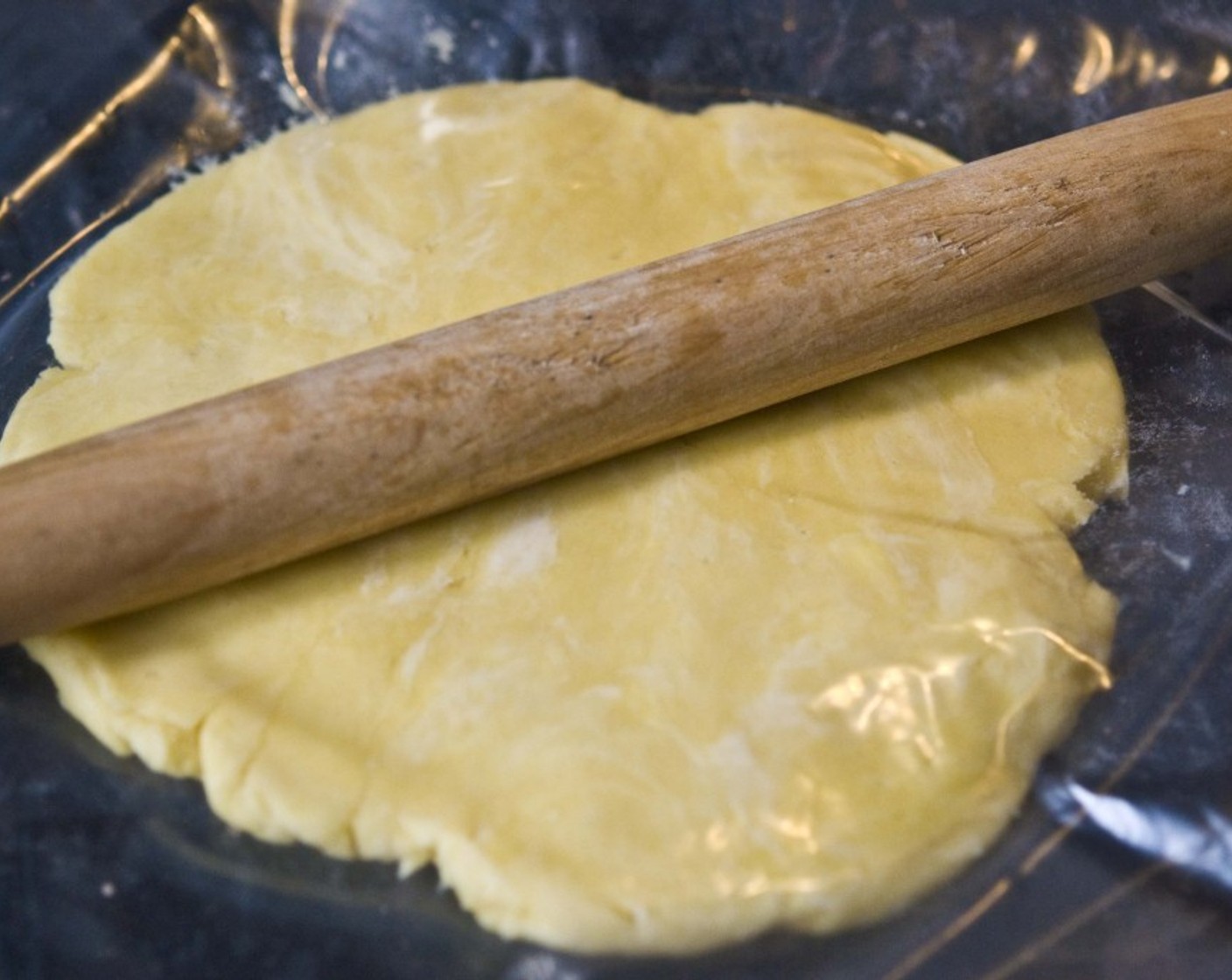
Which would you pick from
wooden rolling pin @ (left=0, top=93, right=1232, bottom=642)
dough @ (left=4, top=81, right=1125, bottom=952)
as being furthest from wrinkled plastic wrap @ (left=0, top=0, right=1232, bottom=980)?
wooden rolling pin @ (left=0, top=93, right=1232, bottom=642)

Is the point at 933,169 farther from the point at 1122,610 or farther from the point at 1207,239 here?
the point at 1122,610

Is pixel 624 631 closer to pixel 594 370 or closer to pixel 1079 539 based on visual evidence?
pixel 594 370

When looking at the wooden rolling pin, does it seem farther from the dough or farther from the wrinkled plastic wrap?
the wrinkled plastic wrap

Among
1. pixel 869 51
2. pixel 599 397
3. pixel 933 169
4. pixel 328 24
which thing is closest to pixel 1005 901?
pixel 599 397

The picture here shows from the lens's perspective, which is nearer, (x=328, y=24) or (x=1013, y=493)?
(x=1013, y=493)

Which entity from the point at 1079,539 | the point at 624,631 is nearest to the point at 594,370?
the point at 624,631

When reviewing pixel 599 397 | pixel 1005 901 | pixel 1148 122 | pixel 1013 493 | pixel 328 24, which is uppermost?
pixel 328 24
